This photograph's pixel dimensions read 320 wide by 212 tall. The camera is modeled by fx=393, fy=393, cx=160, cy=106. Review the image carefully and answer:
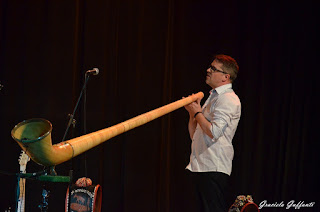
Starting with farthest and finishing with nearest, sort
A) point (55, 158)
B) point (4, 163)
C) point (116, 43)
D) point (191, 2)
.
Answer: point (191, 2)
point (116, 43)
point (4, 163)
point (55, 158)

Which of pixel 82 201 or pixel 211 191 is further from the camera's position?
pixel 82 201

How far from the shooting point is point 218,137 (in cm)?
278

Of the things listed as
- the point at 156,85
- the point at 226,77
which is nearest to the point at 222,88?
the point at 226,77

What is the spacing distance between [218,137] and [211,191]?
38 centimetres

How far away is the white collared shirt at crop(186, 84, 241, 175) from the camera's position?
110 inches

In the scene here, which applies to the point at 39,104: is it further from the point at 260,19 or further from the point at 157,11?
the point at 260,19

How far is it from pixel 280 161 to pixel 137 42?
2135mm

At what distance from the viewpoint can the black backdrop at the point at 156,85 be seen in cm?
362

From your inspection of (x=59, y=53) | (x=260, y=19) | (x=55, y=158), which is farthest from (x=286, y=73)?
(x=55, y=158)

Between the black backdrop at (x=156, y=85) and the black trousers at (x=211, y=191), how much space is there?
126 centimetres

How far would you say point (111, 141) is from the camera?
3.89 m

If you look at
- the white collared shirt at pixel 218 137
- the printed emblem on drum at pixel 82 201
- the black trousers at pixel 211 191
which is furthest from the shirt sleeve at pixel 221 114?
the printed emblem on drum at pixel 82 201

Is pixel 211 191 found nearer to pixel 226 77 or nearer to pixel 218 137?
pixel 218 137

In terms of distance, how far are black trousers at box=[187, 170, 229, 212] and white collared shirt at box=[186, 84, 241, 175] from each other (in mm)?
45
